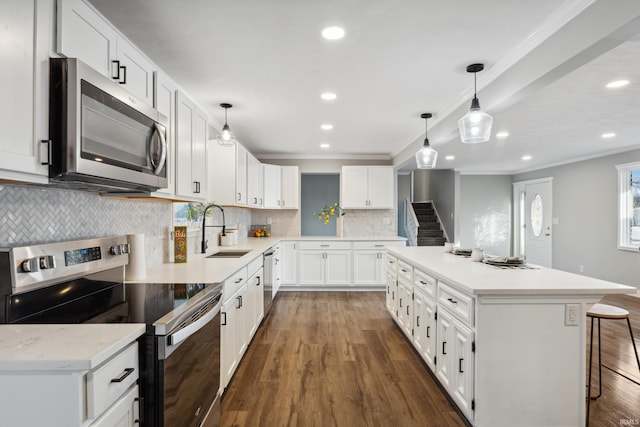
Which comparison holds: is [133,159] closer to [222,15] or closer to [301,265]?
[222,15]

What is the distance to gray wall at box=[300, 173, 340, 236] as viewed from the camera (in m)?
9.11

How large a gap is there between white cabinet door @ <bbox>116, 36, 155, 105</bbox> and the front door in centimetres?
807

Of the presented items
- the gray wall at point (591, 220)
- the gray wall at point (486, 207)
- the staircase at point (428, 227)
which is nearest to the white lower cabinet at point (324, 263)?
the staircase at point (428, 227)

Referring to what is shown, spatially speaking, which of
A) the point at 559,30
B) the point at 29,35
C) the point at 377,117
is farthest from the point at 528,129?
the point at 29,35

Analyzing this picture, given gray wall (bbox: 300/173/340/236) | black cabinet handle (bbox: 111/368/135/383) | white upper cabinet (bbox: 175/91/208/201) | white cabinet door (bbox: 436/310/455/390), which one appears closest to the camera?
black cabinet handle (bbox: 111/368/135/383)

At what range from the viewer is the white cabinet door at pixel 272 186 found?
228 inches

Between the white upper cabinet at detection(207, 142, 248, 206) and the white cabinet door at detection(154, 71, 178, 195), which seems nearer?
the white cabinet door at detection(154, 71, 178, 195)

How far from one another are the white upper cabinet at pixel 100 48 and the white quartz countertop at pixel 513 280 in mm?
2164

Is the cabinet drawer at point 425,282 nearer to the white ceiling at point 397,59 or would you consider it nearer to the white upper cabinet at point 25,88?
the white ceiling at point 397,59

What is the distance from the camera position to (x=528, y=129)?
14.9 feet

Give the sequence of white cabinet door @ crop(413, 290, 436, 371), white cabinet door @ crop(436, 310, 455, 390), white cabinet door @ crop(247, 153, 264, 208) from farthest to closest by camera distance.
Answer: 1. white cabinet door @ crop(247, 153, 264, 208)
2. white cabinet door @ crop(413, 290, 436, 371)
3. white cabinet door @ crop(436, 310, 455, 390)

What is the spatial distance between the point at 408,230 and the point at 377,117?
5358 millimetres

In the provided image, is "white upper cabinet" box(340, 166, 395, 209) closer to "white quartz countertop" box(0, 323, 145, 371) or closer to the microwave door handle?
the microwave door handle

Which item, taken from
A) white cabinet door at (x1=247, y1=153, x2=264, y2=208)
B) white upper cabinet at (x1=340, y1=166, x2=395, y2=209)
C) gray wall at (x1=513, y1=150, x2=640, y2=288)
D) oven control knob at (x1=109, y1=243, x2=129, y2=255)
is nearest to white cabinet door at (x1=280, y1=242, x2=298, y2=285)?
white cabinet door at (x1=247, y1=153, x2=264, y2=208)
